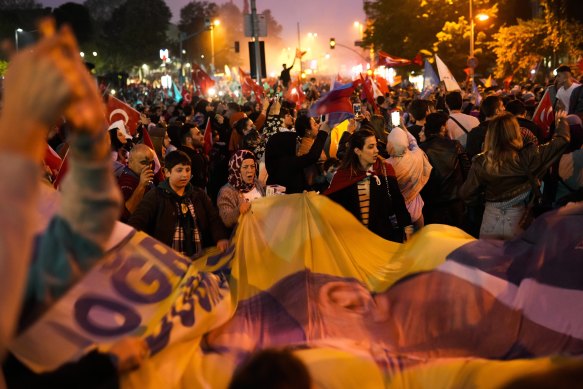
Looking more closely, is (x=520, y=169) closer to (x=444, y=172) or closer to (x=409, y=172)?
(x=409, y=172)

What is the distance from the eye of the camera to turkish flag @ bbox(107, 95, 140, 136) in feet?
41.9

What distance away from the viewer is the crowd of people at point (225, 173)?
6.51 feet

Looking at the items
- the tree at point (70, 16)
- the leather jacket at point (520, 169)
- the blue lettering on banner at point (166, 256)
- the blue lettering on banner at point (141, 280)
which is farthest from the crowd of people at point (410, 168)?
the blue lettering on banner at point (141, 280)

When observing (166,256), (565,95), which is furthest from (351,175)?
Answer: (565,95)

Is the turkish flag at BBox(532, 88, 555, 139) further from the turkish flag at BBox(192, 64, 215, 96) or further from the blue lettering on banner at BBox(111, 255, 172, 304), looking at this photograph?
the turkish flag at BBox(192, 64, 215, 96)

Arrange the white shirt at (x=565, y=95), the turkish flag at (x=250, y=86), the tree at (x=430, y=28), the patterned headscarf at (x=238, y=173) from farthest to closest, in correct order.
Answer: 1. the tree at (x=430, y=28)
2. the turkish flag at (x=250, y=86)
3. the white shirt at (x=565, y=95)
4. the patterned headscarf at (x=238, y=173)

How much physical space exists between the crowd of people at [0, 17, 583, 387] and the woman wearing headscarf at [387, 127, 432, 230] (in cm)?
1

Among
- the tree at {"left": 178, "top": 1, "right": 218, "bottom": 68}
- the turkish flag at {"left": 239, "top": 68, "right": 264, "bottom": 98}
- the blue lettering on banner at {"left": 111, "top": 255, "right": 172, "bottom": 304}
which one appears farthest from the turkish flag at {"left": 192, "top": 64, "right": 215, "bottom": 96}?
the tree at {"left": 178, "top": 1, "right": 218, "bottom": 68}

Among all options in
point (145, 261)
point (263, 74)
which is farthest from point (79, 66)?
point (263, 74)

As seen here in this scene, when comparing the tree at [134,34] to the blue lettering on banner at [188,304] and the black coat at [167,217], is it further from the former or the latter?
the blue lettering on banner at [188,304]

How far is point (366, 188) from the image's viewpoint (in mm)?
8016

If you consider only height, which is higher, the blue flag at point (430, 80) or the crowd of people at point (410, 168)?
the blue flag at point (430, 80)

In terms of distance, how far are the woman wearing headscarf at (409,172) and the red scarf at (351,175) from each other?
1.07 metres

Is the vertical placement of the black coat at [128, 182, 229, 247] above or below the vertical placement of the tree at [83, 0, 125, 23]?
below
